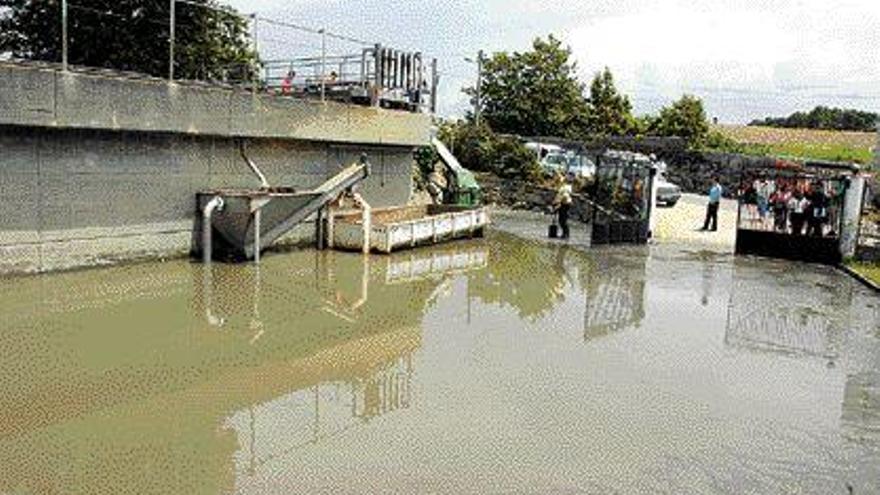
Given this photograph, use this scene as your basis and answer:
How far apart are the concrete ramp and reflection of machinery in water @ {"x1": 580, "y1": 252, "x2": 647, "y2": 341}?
623cm

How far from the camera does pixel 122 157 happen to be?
15.5 m

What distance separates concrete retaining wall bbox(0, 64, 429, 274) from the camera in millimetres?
13695

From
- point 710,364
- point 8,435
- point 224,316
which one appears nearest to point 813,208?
point 710,364

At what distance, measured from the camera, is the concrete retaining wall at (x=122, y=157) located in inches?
539

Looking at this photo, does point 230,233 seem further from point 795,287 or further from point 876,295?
point 876,295

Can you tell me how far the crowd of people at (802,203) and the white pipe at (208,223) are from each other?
14023 millimetres

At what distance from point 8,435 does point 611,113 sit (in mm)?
54723

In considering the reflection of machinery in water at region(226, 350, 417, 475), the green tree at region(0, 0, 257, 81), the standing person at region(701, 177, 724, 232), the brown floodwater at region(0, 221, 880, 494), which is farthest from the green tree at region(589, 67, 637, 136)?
the reflection of machinery in water at region(226, 350, 417, 475)

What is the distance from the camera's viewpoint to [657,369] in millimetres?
10453

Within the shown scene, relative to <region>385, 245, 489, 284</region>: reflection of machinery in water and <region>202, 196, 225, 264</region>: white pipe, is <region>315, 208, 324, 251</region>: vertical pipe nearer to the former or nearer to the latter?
<region>385, 245, 489, 284</region>: reflection of machinery in water

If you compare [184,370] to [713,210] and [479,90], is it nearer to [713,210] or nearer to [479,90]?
[713,210]

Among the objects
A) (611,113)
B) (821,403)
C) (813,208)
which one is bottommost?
(821,403)

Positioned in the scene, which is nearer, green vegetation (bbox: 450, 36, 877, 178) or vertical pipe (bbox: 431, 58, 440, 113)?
vertical pipe (bbox: 431, 58, 440, 113)

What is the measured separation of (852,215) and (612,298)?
9.86 metres
